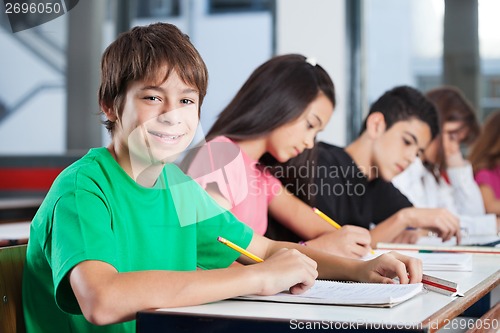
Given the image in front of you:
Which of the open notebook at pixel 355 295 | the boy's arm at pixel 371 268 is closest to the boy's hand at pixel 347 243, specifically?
the boy's arm at pixel 371 268

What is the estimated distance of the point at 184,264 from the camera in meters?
1.39

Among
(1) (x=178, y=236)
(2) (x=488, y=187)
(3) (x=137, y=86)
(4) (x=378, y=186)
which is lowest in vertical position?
(2) (x=488, y=187)

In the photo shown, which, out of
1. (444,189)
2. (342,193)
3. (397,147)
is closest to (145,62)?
(342,193)

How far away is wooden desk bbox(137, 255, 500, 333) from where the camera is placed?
937 millimetres

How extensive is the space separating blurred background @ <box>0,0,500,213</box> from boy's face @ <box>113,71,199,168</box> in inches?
108

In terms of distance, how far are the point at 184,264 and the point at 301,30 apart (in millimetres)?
3293

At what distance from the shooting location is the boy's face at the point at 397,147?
8.83ft

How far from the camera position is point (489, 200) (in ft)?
12.9

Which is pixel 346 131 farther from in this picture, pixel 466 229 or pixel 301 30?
pixel 466 229

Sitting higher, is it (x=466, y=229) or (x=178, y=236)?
(x=178, y=236)

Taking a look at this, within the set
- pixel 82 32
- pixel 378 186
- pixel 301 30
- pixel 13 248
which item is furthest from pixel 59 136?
pixel 13 248

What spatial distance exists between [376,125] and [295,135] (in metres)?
0.71

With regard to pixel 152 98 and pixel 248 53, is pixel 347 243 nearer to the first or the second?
pixel 152 98

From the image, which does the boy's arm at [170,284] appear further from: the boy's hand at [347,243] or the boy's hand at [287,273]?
the boy's hand at [347,243]
